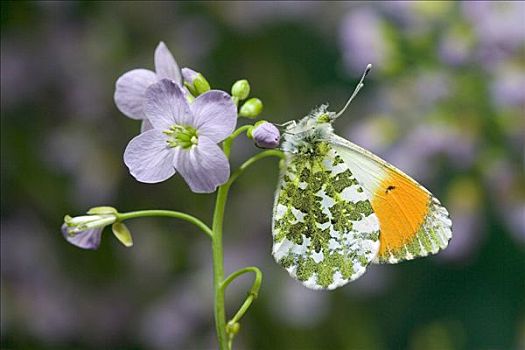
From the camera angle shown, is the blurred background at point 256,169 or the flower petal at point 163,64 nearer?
the flower petal at point 163,64

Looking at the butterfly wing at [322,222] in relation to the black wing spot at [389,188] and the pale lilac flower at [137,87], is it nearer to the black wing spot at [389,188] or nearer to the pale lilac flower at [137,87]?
the black wing spot at [389,188]

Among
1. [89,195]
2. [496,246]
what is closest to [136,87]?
[89,195]

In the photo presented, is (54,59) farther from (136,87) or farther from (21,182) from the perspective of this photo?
(136,87)

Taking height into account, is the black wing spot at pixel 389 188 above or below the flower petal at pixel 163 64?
below

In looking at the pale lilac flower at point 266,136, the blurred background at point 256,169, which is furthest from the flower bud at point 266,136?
the blurred background at point 256,169

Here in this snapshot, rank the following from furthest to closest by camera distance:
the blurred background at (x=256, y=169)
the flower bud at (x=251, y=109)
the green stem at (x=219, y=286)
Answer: the blurred background at (x=256, y=169) < the flower bud at (x=251, y=109) < the green stem at (x=219, y=286)

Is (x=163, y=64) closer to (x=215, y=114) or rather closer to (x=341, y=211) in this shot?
(x=215, y=114)

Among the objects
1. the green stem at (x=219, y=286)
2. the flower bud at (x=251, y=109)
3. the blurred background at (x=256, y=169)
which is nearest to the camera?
the green stem at (x=219, y=286)

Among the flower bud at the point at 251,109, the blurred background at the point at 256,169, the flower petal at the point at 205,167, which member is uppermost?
the flower bud at the point at 251,109

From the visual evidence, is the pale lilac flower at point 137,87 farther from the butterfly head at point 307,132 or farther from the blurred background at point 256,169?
the blurred background at point 256,169
